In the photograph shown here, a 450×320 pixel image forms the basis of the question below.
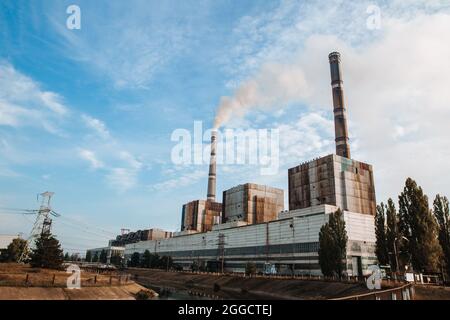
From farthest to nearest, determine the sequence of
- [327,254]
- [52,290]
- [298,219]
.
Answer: [298,219], [327,254], [52,290]

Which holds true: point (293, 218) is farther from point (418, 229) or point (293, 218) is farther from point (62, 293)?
point (62, 293)

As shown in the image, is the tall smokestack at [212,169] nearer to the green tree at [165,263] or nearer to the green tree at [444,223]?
the green tree at [165,263]

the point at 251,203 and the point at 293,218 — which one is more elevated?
the point at 251,203

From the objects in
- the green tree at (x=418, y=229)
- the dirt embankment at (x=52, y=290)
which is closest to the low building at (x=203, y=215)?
the green tree at (x=418, y=229)

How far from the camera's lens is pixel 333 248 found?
61719 mm

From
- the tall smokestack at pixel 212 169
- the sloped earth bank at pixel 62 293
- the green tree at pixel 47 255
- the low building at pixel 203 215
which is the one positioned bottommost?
the sloped earth bank at pixel 62 293

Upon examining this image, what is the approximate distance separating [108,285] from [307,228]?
58060 mm

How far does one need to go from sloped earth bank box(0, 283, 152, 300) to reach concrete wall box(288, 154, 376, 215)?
3238 inches

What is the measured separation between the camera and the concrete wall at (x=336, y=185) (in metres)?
108

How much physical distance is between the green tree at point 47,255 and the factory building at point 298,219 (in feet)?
180

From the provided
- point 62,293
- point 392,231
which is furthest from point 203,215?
point 62,293

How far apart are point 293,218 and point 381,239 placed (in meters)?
34.0

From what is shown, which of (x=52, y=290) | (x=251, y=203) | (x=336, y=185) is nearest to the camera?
(x=52, y=290)
